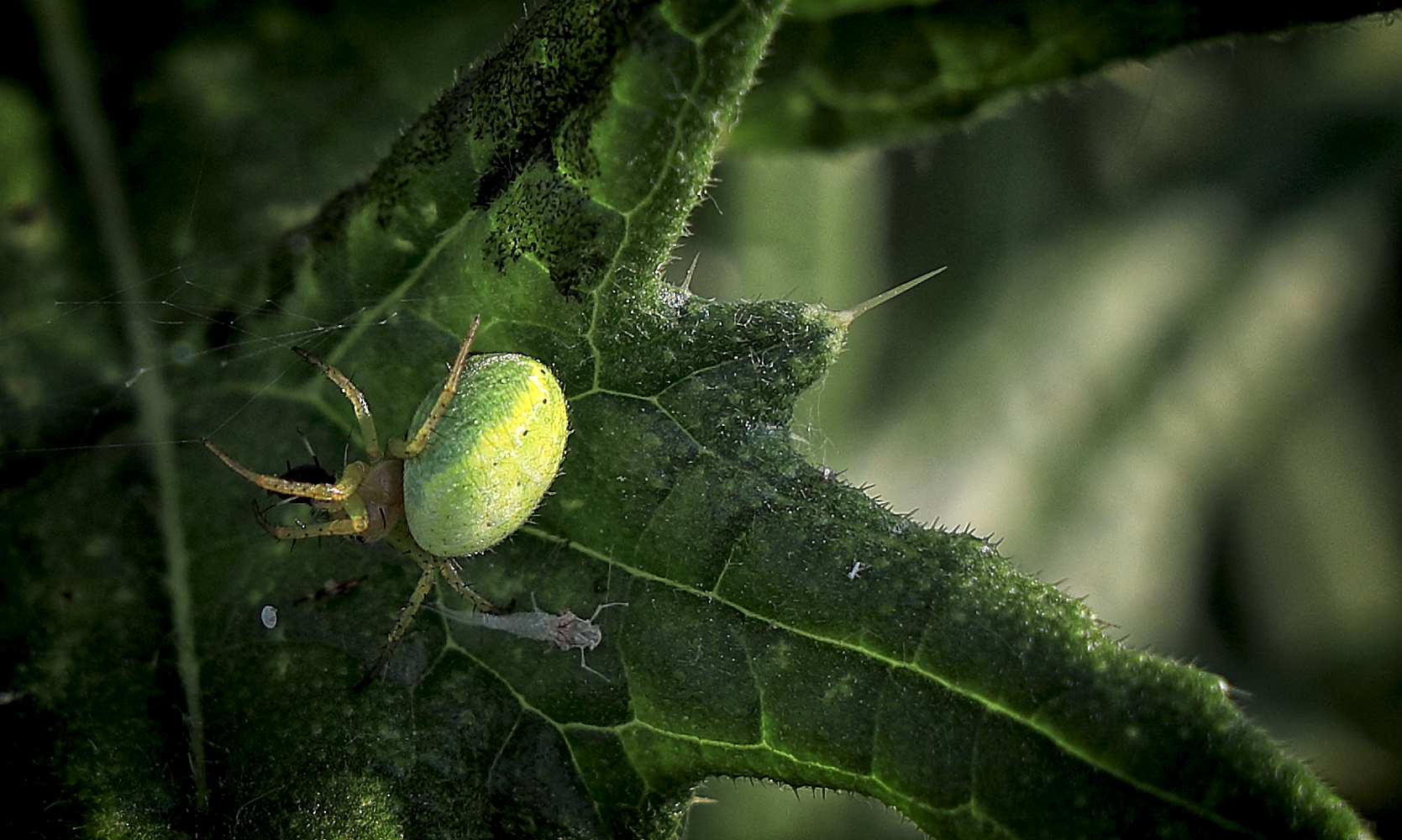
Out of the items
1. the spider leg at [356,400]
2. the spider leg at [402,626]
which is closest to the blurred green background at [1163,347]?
the spider leg at [356,400]

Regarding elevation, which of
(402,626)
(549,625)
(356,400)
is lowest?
(402,626)

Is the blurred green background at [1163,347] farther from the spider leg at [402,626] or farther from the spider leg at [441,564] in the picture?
the spider leg at [402,626]

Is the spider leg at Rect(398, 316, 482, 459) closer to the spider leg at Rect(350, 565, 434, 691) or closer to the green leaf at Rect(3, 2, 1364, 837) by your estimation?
the green leaf at Rect(3, 2, 1364, 837)

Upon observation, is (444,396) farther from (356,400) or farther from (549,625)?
(549,625)

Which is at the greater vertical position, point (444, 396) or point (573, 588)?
point (444, 396)

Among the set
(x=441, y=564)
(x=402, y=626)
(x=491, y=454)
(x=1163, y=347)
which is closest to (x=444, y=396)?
(x=491, y=454)

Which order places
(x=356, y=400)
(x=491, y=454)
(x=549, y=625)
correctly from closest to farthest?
(x=549, y=625)
(x=491, y=454)
(x=356, y=400)

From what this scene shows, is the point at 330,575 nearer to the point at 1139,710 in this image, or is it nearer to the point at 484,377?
the point at 484,377
